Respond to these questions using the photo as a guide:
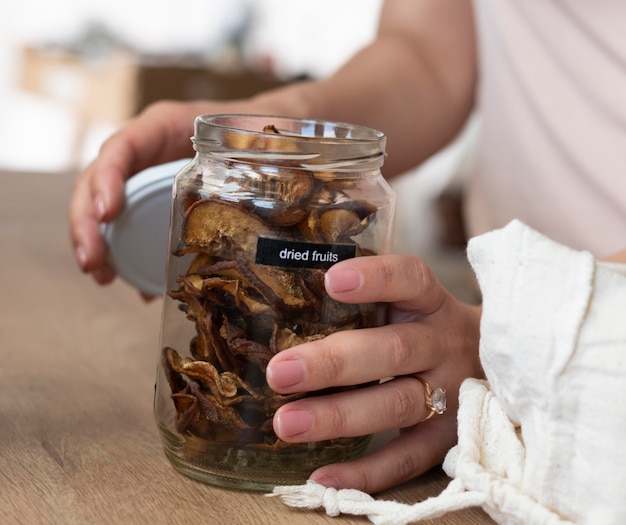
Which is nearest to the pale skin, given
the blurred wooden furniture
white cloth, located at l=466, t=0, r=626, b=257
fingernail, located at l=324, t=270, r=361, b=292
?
fingernail, located at l=324, t=270, r=361, b=292

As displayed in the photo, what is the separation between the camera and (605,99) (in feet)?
2.90

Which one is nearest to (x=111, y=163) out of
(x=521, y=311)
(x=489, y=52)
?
(x=521, y=311)

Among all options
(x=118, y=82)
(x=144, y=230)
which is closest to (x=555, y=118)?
(x=144, y=230)

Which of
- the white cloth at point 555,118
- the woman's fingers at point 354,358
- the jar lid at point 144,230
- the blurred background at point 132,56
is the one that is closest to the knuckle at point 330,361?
the woman's fingers at point 354,358

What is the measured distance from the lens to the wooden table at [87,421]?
1.55 feet

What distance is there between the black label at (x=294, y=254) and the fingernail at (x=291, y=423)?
82 mm

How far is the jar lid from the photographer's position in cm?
70

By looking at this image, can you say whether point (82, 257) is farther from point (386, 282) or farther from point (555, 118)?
point (555, 118)

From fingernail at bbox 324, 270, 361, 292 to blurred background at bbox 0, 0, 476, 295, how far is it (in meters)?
3.60

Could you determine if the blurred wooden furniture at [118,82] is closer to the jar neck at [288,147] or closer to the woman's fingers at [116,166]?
the woman's fingers at [116,166]

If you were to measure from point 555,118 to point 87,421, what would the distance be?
24.9 inches

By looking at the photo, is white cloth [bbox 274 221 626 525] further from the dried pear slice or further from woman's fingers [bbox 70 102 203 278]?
woman's fingers [bbox 70 102 203 278]

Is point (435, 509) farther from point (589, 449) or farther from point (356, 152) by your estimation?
point (356, 152)

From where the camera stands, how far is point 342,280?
471 millimetres
